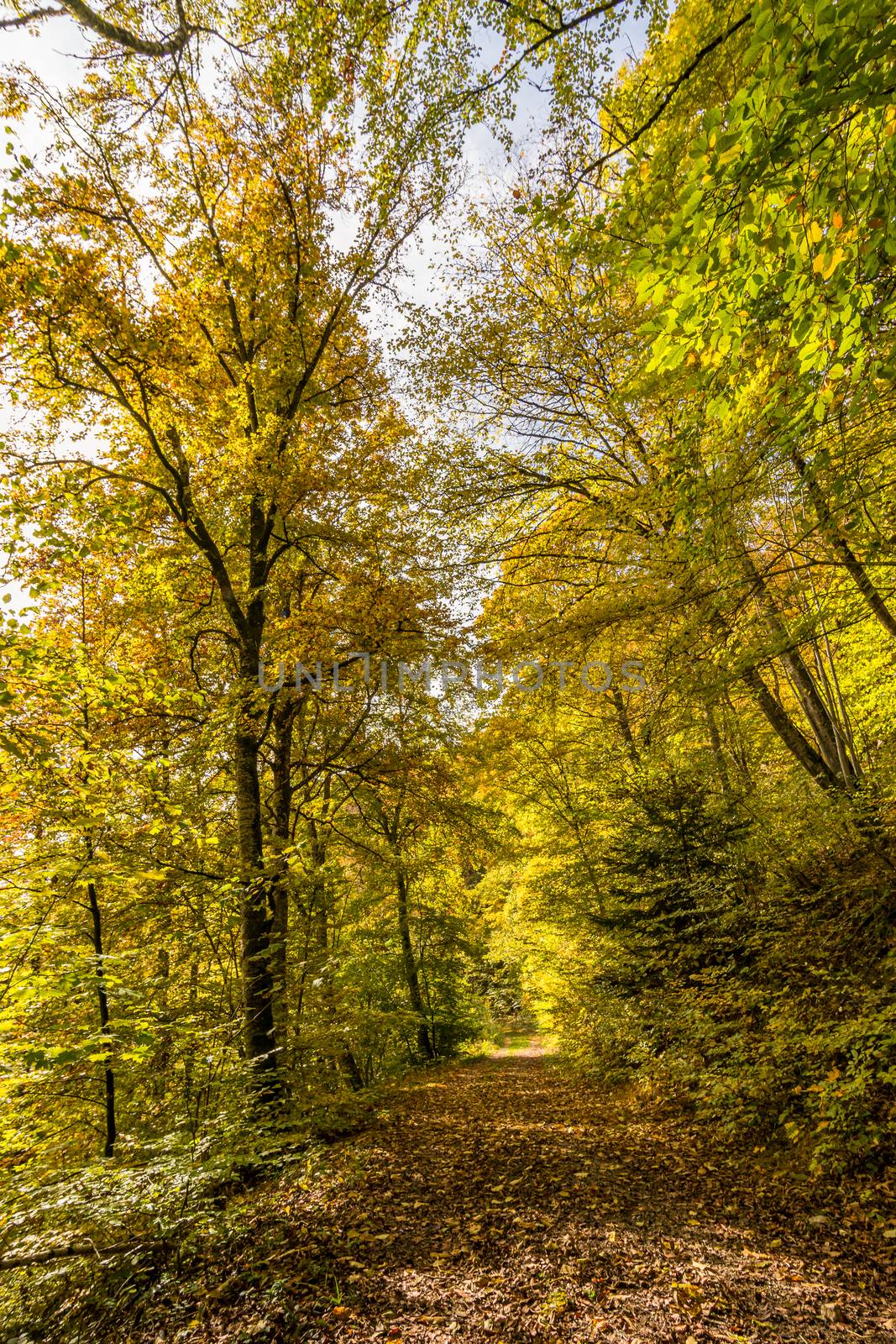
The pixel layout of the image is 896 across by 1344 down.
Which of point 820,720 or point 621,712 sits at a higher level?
point 621,712

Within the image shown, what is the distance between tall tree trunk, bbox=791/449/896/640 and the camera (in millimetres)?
3791

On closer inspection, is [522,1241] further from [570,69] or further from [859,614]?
[570,69]

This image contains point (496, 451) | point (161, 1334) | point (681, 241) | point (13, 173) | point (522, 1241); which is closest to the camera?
point (681, 241)

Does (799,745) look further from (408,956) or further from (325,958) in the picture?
(408,956)

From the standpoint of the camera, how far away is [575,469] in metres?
7.64

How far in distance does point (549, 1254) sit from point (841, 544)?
575cm

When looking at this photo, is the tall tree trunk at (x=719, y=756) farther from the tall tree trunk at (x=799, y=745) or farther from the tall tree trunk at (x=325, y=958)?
the tall tree trunk at (x=325, y=958)

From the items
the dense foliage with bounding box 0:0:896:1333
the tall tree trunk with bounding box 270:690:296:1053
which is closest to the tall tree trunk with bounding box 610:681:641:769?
the dense foliage with bounding box 0:0:896:1333

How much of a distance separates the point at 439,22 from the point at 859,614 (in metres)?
6.38

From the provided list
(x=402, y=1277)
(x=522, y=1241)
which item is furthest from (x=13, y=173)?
(x=522, y=1241)

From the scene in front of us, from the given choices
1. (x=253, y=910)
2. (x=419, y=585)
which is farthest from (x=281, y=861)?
(x=419, y=585)

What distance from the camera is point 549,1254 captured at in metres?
3.48

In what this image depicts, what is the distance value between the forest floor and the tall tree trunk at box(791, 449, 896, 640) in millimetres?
4304

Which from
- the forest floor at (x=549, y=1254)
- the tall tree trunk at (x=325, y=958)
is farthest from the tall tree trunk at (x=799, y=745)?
the tall tree trunk at (x=325, y=958)
